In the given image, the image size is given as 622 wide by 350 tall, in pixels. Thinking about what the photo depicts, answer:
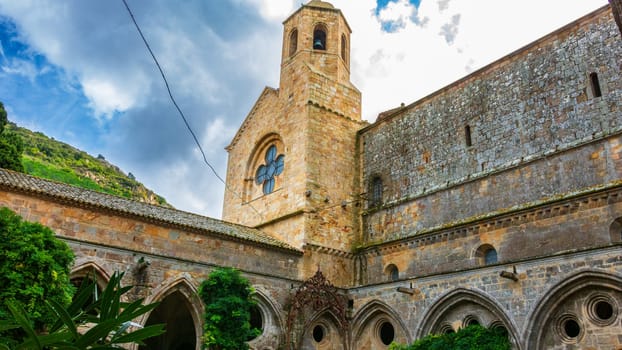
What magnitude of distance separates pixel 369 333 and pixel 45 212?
10665mm

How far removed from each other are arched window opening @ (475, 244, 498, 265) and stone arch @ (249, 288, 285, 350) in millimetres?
6689

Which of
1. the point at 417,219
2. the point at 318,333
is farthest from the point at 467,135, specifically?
the point at 318,333

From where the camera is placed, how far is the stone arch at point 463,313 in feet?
42.8

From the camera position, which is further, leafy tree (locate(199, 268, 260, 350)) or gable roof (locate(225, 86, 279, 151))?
gable roof (locate(225, 86, 279, 151))

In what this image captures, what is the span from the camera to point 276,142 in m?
23.4

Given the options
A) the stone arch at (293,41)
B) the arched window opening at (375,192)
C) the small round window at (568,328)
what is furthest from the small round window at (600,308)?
the stone arch at (293,41)

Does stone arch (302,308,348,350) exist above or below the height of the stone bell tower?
below

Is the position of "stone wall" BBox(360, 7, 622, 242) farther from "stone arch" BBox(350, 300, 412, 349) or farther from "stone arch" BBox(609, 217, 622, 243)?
"stone arch" BBox(350, 300, 412, 349)

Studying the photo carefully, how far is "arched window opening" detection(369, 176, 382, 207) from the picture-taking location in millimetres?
20281

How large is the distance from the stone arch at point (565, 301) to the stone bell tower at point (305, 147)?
27.9ft

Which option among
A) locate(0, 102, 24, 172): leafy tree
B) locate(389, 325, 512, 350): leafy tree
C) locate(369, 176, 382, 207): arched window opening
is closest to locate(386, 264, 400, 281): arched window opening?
locate(369, 176, 382, 207): arched window opening

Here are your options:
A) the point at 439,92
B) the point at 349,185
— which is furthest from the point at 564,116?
the point at 349,185

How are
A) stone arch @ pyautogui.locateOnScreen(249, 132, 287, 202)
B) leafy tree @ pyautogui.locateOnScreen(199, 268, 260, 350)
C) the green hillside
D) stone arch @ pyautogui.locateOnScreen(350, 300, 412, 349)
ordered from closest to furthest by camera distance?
leafy tree @ pyautogui.locateOnScreen(199, 268, 260, 350), stone arch @ pyautogui.locateOnScreen(350, 300, 412, 349), stone arch @ pyautogui.locateOnScreen(249, 132, 287, 202), the green hillside

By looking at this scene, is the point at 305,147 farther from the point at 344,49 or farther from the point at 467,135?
the point at 344,49
